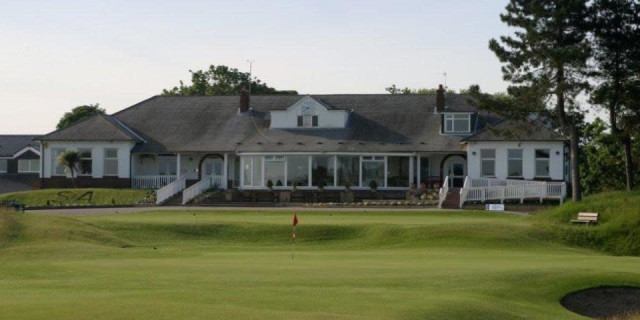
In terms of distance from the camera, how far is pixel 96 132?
6769 cm

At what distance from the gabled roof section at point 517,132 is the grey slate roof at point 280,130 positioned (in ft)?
7.97

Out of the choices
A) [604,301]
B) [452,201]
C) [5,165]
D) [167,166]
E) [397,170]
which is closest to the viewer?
[604,301]

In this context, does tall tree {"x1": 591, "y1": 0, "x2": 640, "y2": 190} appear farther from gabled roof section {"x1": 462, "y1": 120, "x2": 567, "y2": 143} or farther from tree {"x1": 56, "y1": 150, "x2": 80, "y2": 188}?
tree {"x1": 56, "y1": 150, "x2": 80, "y2": 188}

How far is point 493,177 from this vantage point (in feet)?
199

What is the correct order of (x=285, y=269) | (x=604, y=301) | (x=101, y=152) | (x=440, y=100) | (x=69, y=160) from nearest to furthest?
(x=604, y=301), (x=285, y=269), (x=69, y=160), (x=101, y=152), (x=440, y=100)

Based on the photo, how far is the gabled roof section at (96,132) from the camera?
67.0 metres

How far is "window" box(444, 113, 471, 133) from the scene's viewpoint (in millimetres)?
64812

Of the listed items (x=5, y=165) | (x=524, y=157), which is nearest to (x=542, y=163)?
(x=524, y=157)

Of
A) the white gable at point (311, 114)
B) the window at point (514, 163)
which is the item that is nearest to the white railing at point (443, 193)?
the window at point (514, 163)

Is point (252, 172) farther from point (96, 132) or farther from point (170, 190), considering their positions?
point (96, 132)

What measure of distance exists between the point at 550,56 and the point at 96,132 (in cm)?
3062

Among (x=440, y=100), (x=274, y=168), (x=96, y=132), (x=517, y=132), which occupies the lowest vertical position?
(x=274, y=168)

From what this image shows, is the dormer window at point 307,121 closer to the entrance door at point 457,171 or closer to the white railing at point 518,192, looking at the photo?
the entrance door at point 457,171

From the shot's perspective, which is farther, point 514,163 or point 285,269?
point 514,163
